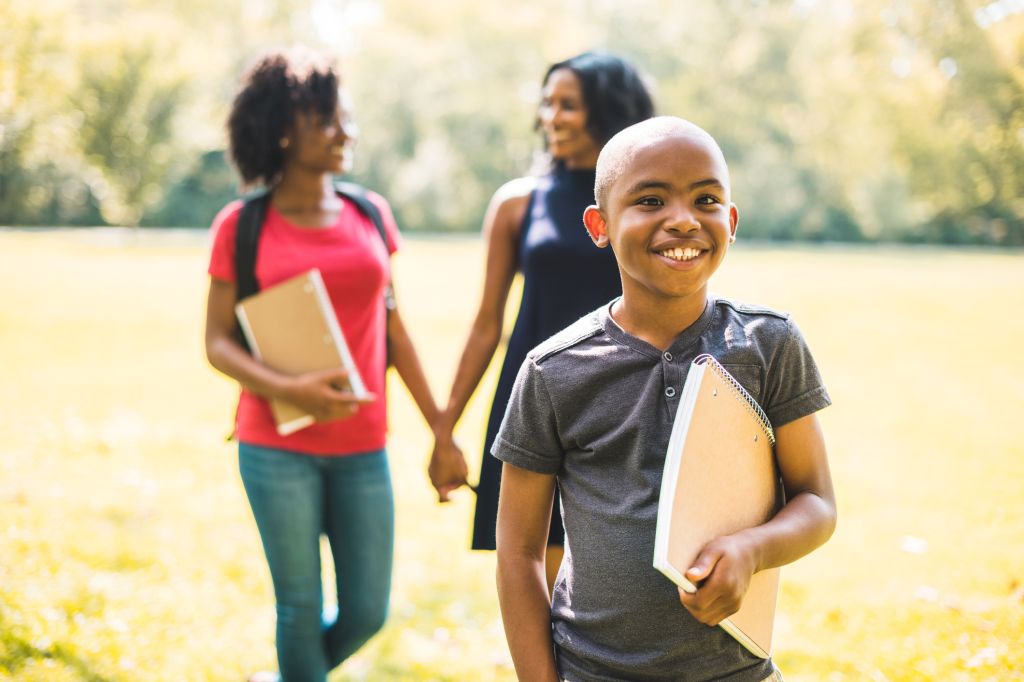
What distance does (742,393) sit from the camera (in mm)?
1471

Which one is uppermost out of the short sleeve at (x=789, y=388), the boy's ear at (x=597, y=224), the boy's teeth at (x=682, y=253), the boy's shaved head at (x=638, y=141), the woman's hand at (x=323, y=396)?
the boy's shaved head at (x=638, y=141)

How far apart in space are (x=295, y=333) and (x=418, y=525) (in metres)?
3.10

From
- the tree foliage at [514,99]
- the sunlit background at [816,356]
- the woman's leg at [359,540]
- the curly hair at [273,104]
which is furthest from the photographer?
the tree foliage at [514,99]

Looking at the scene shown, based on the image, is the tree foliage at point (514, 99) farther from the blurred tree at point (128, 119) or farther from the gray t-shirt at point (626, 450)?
the gray t-shirt at point (626, 450)

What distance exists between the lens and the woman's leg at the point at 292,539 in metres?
2.76

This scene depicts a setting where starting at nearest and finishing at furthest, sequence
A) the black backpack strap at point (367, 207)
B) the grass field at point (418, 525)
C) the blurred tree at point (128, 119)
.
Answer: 1. the black backpack strap at point (367, 207)
2. the grass field at point (418, 525)
3. the blurred tree at point (128, 119)

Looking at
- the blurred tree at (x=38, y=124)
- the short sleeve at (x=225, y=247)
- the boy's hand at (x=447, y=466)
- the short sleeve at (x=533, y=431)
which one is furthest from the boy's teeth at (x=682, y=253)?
the blurred tree at (x=38, y=124)

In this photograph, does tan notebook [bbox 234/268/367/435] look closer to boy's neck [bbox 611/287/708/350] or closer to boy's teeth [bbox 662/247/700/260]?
boy's neck [bbox 611/287/708/350]

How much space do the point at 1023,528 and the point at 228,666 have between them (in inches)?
167

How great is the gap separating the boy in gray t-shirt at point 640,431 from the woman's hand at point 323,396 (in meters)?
1.19

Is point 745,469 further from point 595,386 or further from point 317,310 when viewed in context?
point 317,310

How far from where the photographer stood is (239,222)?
9.33 feet

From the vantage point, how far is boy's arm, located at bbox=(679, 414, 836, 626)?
135 cm

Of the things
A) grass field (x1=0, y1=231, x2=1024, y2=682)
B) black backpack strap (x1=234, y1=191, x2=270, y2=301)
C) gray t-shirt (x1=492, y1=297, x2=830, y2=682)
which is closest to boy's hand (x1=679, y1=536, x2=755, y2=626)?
gray t-shirt (x1=492, y1=297, x2=830, y2=682)
